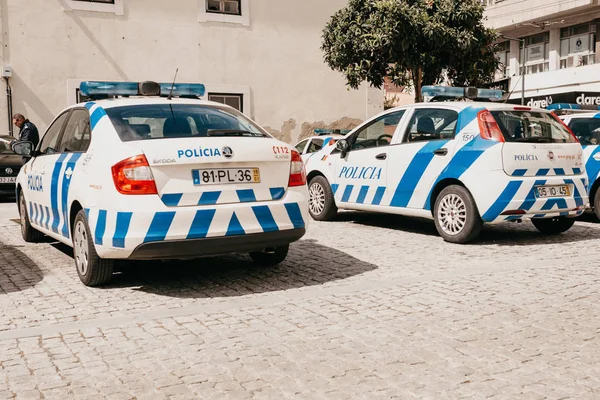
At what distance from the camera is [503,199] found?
772cm

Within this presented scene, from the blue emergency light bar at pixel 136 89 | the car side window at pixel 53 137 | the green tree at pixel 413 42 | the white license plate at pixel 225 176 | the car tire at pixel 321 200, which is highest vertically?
the green tree at pixel 413 42

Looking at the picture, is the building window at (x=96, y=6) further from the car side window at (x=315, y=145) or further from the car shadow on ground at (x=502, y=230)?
the car shadow on ground at (x=502, y=230)

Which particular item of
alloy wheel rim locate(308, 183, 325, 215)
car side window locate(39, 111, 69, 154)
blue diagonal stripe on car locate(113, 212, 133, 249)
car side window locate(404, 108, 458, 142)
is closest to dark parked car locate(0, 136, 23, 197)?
alloy wheel rim locate(308, 183, 325, 215)

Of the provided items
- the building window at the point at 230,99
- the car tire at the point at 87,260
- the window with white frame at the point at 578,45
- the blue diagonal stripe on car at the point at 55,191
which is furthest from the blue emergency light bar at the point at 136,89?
the window with white frame at the point at 578,45

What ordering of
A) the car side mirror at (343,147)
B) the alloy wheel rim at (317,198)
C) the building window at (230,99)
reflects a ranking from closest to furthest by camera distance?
the car side mirror at (343,147)
the alloy wheel rim at (317,198)
the building window at (230,99)

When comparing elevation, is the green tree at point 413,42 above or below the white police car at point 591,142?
above

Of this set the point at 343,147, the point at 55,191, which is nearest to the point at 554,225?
the point at 343,147

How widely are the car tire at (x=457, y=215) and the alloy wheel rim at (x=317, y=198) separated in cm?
236

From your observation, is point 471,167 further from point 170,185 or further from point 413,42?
point 413,42

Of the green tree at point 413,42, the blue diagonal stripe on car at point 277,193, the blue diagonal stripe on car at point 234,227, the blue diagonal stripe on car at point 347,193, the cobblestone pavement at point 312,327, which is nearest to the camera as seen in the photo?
the cobblestone pavement at point 312,327

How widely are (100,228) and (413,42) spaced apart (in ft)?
42.0

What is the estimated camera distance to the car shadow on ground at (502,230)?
336 inches

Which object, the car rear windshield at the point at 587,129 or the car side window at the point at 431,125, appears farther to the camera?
the car rear windshield at the point at 587,129

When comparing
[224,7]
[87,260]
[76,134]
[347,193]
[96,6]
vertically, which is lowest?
[87,260]
